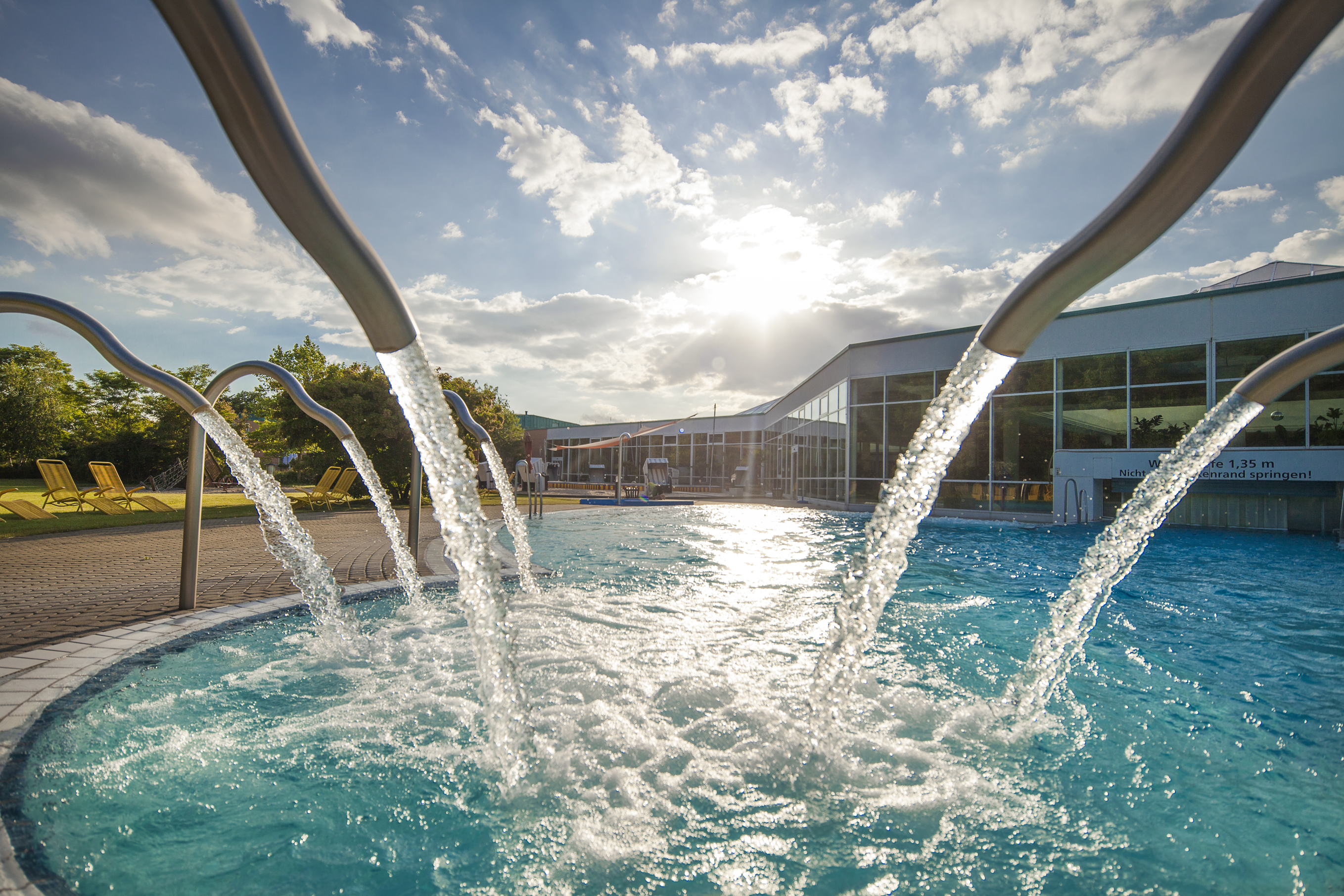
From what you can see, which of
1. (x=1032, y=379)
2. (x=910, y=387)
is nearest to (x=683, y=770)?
(x=1032, y=379)

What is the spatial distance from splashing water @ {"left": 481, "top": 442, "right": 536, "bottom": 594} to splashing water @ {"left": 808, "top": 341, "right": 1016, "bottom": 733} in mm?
4133

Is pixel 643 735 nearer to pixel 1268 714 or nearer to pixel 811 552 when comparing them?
pixel 1268 714

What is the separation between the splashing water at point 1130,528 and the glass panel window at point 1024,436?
47.6 feet

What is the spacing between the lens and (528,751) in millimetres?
2711

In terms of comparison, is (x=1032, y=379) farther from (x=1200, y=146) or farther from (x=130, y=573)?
(x=130, y=573)

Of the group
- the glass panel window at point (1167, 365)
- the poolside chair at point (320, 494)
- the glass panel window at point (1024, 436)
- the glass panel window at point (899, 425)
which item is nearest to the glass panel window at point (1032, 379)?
the glass panel window at point (1024, 436)

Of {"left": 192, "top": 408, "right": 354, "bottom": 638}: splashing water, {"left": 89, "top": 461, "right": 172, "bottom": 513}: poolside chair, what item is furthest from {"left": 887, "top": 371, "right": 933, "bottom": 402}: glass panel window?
{"left": 89, "top": 461, "right": 172, "bottom": 513}: poolside chair

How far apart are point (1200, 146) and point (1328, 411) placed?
751 inches

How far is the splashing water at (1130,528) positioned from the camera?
8.45ft

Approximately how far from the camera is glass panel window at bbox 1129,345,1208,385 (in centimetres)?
1495

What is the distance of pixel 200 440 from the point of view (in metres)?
4.90

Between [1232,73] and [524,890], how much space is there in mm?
2662

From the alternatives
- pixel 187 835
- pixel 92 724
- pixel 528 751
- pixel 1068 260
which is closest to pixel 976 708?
pixel 528 751

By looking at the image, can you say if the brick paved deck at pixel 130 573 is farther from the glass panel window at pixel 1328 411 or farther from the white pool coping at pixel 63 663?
the glass panel window at pixel 1328 411
